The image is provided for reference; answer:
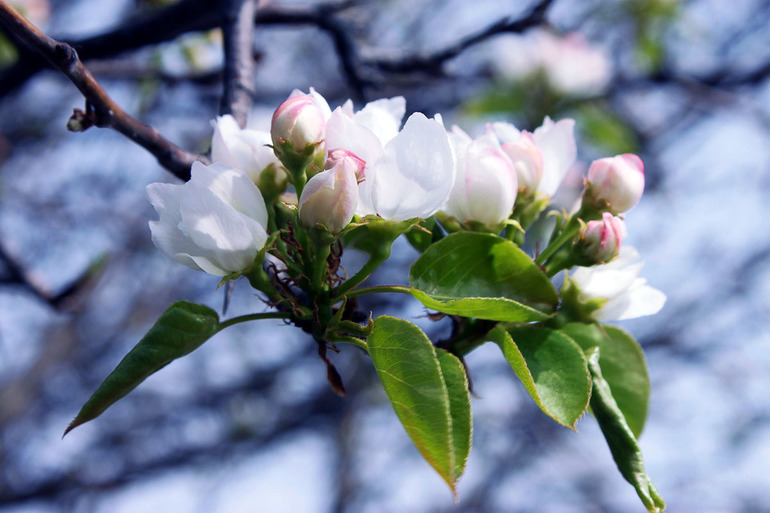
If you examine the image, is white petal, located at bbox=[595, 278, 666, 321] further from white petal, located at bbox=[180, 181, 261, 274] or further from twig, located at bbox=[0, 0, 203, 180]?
twig, located at bbox=[0, 0, 203, 180]

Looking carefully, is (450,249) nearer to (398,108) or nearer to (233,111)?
(398,108)

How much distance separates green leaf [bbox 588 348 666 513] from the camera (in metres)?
0.51

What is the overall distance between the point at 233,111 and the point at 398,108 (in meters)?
0.20

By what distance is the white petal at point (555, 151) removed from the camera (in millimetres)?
673

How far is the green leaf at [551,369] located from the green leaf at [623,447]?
0.12ft

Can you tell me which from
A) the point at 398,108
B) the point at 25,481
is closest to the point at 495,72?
the point at 398,108

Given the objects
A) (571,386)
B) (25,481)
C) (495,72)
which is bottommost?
(25,481)

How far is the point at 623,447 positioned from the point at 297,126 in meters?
0.36

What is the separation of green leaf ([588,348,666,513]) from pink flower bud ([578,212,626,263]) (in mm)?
107

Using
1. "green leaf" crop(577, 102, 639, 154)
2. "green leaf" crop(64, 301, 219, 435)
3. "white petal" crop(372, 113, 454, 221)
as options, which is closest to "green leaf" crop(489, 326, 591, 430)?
"white petal" crop(372, 113, 454, 221)

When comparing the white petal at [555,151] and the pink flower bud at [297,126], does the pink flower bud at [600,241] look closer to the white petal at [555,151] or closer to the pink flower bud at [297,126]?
the white petal at [555,151]

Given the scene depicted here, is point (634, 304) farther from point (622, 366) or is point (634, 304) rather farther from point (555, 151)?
point (555, 151)

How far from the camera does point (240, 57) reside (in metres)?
0.83

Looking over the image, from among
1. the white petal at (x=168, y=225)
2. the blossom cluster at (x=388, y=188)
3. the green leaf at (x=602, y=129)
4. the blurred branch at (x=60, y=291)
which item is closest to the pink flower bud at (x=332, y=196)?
the blossom cluster at (x=388, y=188)
